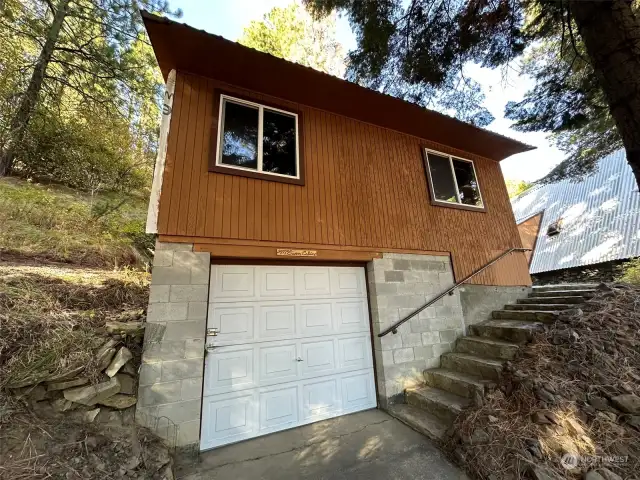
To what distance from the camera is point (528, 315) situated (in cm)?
457

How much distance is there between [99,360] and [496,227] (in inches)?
291

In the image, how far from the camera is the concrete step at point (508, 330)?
398cm

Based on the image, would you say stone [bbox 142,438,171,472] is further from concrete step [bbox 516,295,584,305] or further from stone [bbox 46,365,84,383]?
concrete step [bbox 516,295,584,305]

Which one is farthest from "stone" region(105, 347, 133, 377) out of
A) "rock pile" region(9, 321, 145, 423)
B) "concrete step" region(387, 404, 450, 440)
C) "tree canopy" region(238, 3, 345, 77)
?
"tree canopy" region(238, 3, 345, 77)

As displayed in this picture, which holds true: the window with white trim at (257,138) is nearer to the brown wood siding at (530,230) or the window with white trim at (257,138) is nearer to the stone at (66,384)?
the stone at (66,384)

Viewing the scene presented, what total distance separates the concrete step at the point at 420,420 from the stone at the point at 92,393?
3.51 meters

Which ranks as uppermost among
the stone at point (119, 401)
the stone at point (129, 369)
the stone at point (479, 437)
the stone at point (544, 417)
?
the stone at point (129, 369)

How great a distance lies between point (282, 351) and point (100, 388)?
2.00 metres

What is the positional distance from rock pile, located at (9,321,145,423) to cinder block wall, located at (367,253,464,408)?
325cm

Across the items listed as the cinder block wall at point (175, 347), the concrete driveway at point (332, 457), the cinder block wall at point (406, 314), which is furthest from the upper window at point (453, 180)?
the cinder block wall at point (175, 347)

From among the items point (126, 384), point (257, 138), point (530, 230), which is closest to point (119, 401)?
point (126, 384)

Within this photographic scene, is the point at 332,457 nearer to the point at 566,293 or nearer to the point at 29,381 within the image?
the point at 29,381

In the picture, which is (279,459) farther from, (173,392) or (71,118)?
(71,118)

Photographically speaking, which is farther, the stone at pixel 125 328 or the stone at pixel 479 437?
the stone at pixel 125 328
